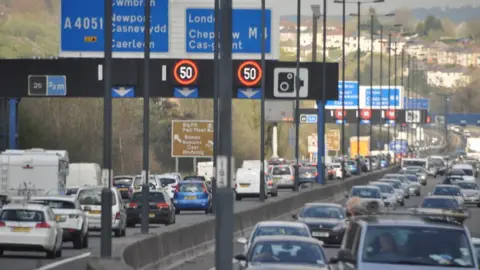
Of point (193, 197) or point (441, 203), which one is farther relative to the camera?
point (193, 197)

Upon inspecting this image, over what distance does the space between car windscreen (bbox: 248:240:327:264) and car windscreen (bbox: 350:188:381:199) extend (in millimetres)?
30672


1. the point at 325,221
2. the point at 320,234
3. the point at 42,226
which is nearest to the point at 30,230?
the point at 42,226

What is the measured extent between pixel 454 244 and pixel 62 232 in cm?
2120

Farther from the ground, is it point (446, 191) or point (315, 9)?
point (315, 9)

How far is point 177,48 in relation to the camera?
5347 centimetres

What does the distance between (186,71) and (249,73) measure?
8.35ft

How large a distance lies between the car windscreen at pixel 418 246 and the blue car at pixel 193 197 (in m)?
41.7

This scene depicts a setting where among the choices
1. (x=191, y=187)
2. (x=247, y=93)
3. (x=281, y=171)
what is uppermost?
(x=247, y=93)

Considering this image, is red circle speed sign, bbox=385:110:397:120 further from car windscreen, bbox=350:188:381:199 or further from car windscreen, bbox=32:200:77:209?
car windscreen, bbox=32:200:77:209

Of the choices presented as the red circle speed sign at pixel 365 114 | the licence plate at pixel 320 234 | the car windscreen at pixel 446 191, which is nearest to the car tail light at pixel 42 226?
the licence plate at pixel 320 234

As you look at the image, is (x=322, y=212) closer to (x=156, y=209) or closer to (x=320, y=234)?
(x=320, y=234)

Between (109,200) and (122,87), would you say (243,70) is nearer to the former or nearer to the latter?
(122,87)

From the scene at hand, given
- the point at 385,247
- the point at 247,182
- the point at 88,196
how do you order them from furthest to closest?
the point at 247,182
the point at 88,196
the point at 385,247

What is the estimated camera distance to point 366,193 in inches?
2108
